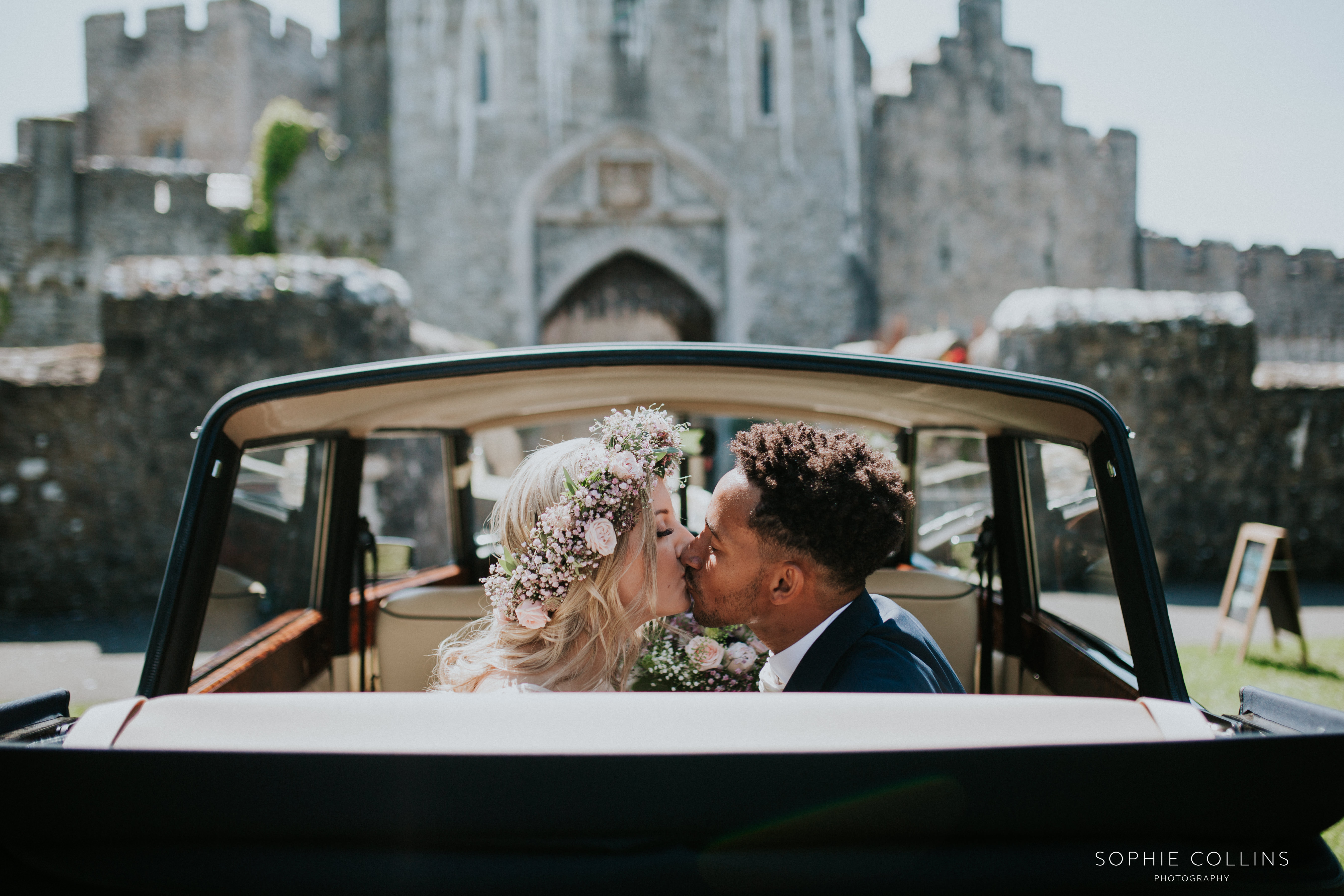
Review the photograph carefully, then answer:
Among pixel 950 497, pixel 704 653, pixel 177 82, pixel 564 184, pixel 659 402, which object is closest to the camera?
pixel 704 653

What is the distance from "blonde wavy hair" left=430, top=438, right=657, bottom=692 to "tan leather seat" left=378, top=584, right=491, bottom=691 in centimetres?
102

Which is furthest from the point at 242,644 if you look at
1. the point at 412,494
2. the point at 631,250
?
the point at 631,250

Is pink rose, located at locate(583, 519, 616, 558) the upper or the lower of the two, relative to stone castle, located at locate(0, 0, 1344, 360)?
lower

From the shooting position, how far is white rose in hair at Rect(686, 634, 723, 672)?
87.6 inches

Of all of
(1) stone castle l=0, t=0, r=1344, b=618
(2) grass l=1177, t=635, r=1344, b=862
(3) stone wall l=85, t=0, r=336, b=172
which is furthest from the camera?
(3) stone wall l=85, t=0, r=336, b=172

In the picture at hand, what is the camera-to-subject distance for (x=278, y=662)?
272 cm

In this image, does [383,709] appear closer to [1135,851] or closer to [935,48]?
[1135,851]

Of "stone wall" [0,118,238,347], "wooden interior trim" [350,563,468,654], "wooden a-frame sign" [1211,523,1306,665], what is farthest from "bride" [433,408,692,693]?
"stone wall" [0,118,238,347]

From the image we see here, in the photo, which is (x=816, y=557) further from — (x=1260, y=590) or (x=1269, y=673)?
(x=1260, y=590)

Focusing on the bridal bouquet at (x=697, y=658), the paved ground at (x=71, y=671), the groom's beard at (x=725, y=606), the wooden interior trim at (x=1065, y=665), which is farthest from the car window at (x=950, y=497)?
the paved ground at (x=71, y=671)

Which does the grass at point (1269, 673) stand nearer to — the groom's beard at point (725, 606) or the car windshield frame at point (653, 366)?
the car windshield frame at point (653, 366)

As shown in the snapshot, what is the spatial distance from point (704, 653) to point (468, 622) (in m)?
1.11

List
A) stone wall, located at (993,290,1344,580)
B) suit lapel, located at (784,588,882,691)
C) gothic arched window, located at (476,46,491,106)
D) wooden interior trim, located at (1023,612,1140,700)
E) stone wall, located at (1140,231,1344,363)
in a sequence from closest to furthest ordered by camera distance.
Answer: suit lapel, located at (784,588,882,691) → wooden interior trim, located at (1023,612,1140,700) → stone wall, located at (993,290,1344,580) → gothic arched window, located at (476,46,491,106) → stone wall, located at (1140,231,1344,363)

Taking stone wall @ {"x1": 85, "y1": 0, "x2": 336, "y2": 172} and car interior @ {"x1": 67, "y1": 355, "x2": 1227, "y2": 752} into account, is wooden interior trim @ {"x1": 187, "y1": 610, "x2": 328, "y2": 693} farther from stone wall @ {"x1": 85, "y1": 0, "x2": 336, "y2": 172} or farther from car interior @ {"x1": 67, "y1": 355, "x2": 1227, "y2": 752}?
stone wall @ {"x1": 85, "y1": 0, "x2": 336, "y2": 172}
